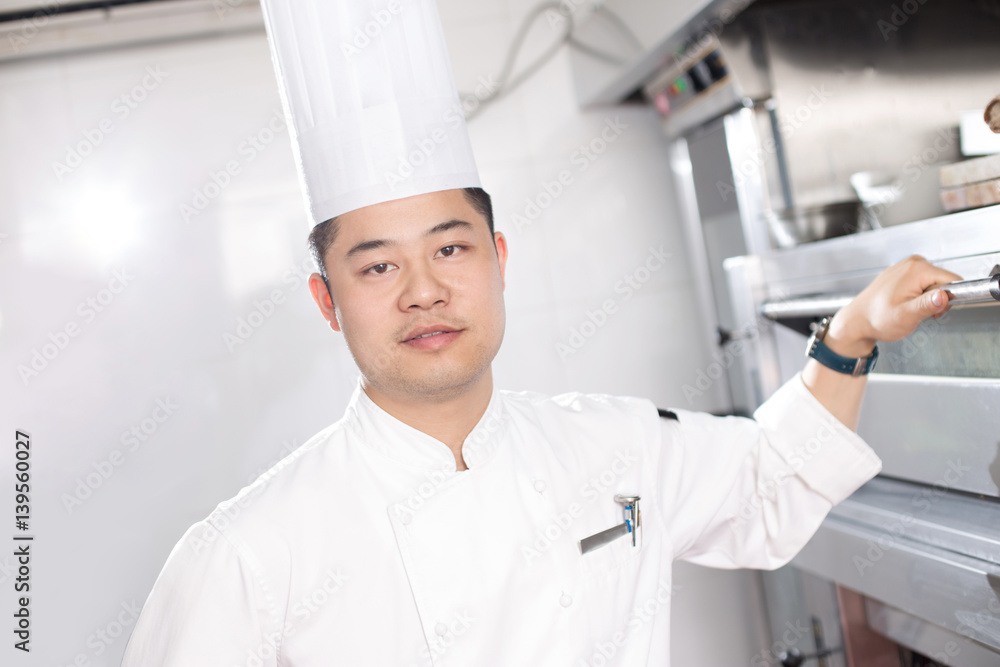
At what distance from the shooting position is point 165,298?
176cm

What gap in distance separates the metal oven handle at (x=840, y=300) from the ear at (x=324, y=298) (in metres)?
0.75

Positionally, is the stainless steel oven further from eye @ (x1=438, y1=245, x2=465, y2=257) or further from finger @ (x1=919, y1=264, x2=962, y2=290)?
eye @ (x1=438, y1=245, x2=465, y2=257)

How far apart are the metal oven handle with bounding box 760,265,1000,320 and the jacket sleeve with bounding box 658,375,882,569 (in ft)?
0.64

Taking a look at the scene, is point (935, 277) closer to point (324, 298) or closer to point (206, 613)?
point (324, 298)

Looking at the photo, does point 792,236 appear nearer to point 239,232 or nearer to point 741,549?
point 741,549

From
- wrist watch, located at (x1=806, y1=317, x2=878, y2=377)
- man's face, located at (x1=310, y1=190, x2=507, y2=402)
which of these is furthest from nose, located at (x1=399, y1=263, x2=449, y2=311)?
wrist watch, located at (x1=806, y1=317, x2=878, y2=377)

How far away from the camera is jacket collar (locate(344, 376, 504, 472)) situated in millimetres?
1004

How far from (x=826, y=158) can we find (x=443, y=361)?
0.89m

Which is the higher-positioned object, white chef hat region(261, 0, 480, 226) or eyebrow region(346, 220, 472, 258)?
white chef hat region(261, 0, 480, 226)

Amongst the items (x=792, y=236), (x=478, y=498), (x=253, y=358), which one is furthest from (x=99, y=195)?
(x=792, y=236)

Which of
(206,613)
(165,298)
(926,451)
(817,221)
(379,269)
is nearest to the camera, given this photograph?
(206,613)

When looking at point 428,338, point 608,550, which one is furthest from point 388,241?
point 608,550

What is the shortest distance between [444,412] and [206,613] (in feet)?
1.23

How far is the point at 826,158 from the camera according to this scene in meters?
1.39
